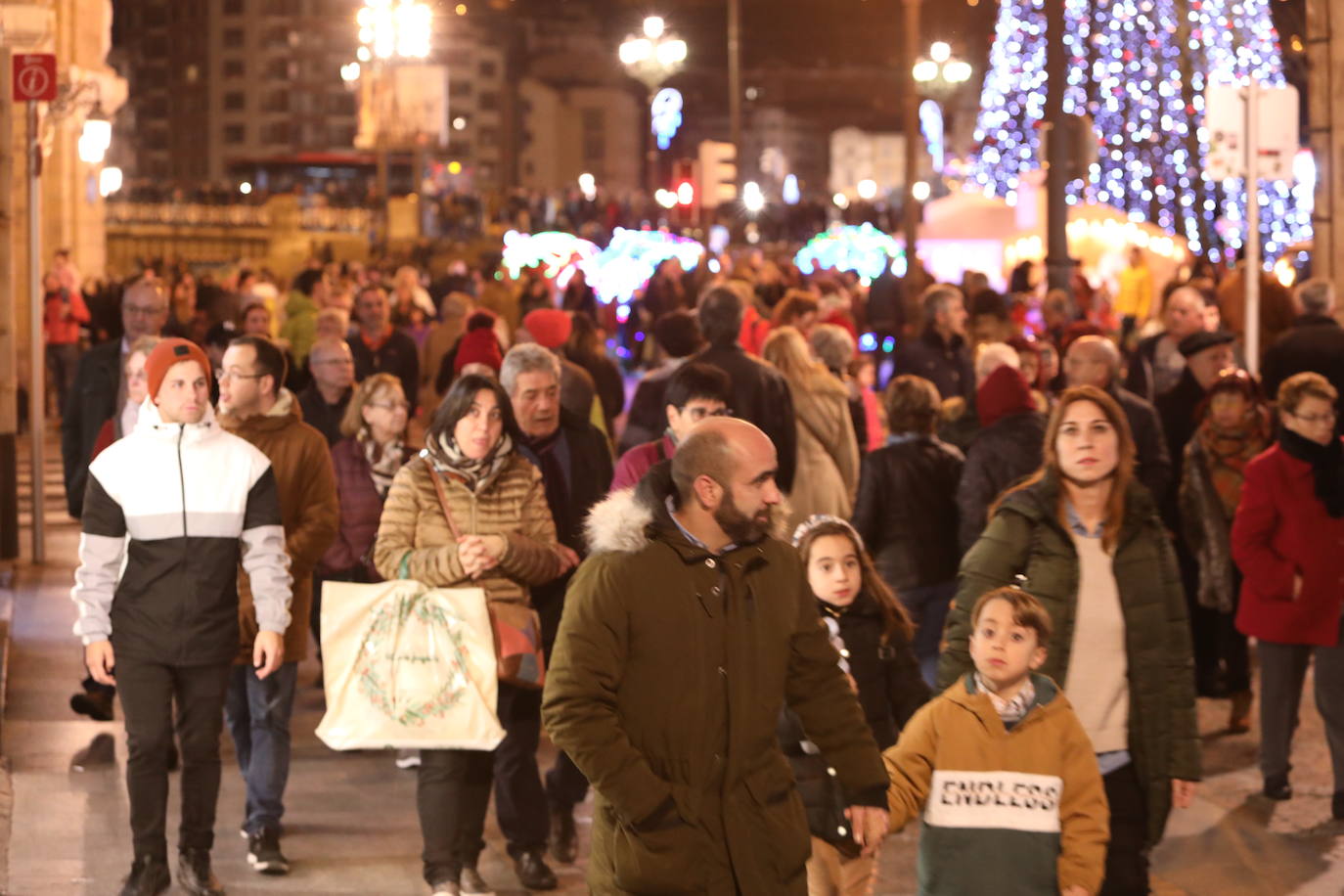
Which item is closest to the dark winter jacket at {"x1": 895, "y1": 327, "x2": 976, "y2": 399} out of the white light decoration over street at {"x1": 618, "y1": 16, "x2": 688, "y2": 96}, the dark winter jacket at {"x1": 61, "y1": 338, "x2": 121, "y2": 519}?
the dark winter jacket at {"x1": 61, "y1": 338, "x2": 121, "y2": 519}

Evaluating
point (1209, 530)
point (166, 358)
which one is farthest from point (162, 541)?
point (1209, 530)

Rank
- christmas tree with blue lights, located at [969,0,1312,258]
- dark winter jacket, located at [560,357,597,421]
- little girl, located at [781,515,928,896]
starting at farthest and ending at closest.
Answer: christmas tree with blue lights, located at [969,0,1312,258] → dark winter jacket, located at [560,357,597,421] → little girl, located at [781,515,928,896]

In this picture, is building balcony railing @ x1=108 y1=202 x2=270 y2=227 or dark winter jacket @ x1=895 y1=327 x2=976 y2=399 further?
building balcony railing @ x1=108 y1=202 x2=270 y2=227

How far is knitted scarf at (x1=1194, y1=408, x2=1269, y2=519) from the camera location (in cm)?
1038

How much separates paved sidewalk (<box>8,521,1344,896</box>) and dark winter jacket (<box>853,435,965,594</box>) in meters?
1.09

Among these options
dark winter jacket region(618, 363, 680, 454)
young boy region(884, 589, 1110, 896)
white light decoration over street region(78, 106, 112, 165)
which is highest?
white light decoration over street region(78, 106, 112, 165)

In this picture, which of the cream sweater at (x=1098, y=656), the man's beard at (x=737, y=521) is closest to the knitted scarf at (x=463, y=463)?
the cream sweater at (x=1098, y=656)

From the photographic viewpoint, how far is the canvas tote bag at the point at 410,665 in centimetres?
705

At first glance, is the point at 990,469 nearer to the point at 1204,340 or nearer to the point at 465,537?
the point at 465,537

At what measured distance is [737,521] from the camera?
15.5 feet

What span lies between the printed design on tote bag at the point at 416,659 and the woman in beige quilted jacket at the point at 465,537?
0.12 metres

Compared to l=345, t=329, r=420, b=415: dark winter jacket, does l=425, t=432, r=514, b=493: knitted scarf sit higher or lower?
lower

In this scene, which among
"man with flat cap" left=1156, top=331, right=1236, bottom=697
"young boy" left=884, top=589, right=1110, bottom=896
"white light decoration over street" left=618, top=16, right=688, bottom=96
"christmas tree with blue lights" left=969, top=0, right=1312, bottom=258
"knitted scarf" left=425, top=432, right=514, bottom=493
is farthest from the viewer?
"christmas tree with blue lights" left=969, top=0, right=1312, bottom=258

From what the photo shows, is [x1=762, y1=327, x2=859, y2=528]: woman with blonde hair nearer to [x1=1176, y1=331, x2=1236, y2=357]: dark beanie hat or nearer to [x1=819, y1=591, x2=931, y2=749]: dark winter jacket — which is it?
[x1=1176, y1=331, x2=1236, y2=357]: dark beanie hat
